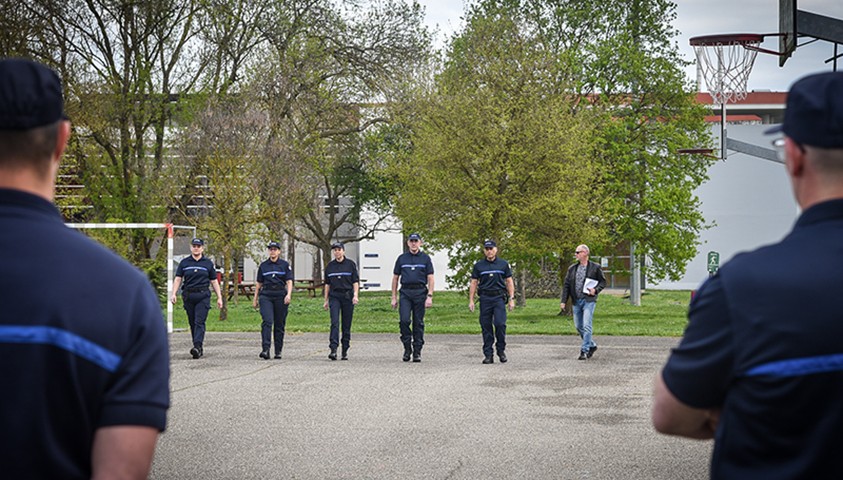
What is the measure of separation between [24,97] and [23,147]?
0.12 m

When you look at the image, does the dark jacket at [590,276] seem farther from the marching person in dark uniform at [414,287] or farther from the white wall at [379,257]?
the white wall at [379,257]

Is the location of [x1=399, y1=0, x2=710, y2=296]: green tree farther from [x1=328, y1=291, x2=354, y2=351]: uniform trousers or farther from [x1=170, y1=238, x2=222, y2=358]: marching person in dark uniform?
[x1=170, y1=238, x2=222, y2=358]: marching person in dark uniform

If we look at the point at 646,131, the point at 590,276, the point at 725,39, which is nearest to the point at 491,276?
the point at 590,276

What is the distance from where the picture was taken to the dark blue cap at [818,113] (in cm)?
270

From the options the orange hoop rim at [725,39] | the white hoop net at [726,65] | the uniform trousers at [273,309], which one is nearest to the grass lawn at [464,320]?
the uniform trousers at [273,309]

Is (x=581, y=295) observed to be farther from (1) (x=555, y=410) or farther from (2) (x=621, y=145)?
(2) (x=621, y=145)

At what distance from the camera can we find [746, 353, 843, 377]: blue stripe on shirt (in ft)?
8.61

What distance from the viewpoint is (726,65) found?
59.5 ft

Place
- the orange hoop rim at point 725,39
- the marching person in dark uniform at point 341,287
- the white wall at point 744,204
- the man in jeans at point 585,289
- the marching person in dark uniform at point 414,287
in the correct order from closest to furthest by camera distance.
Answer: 1. the orange hoop rim at point 725,39
2. the man in jeans at point 585,289
3. the marching person in dark uniform at point 414,287
4. the marching person in dark uniform at point 341,287
5. the white wall at point 744,204

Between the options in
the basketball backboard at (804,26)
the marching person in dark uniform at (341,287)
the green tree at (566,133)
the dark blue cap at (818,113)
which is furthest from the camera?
the green tree at (566,133)

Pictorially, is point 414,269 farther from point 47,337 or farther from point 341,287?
point 47,337

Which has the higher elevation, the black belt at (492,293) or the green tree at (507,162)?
the green tree at (507,162)

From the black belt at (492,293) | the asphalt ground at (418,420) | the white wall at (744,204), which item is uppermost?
the white wall at (744,204)

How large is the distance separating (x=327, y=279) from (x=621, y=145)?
66.8 feet
